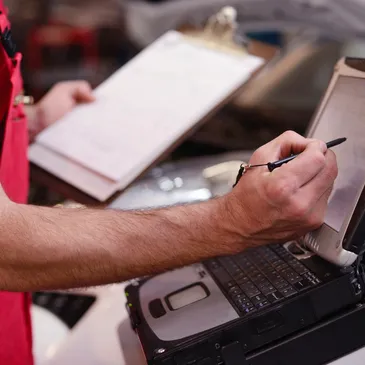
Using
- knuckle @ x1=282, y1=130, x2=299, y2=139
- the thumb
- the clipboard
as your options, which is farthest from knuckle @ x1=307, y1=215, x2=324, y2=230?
the thumb

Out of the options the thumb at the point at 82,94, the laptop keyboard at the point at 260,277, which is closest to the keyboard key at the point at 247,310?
the laptop keyboard at the point at 260,277

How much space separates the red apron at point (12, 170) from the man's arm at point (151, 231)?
24 cm

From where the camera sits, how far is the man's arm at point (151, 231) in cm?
65

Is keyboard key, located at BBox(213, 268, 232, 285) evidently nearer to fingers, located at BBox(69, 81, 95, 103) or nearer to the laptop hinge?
the laptop hinge

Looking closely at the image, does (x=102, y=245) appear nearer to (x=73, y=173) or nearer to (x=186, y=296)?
(x=186, y=296)

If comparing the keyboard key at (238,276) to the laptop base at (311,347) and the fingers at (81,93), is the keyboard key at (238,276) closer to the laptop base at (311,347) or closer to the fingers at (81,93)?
the laptop base at (311,347)

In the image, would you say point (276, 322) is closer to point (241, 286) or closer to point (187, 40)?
point (241, 286)

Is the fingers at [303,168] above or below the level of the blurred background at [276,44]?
above

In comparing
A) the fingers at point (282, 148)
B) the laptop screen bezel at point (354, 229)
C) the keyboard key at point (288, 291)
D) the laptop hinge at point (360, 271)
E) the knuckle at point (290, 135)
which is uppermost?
the knuckle at point (290, 135)

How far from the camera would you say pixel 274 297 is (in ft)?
2.32

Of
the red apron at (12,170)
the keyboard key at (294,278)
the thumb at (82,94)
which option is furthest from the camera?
the thumb at (82,94)

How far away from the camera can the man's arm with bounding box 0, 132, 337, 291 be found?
2.15 feet

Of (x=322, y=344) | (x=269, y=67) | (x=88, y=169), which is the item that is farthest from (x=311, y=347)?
(x=269, y=67)

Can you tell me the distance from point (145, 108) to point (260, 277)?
0.51 metres
